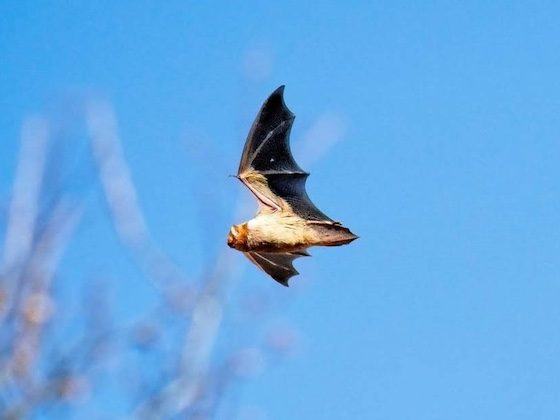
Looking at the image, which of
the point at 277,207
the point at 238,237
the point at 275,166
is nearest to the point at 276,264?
the point at 275,166

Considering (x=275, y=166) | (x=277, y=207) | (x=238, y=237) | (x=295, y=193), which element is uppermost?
→ (x=275, y=166)

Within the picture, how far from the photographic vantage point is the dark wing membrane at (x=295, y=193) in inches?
190

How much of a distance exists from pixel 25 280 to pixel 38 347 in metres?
0.55

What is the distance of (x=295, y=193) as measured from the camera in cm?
525

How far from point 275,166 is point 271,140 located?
0.22 m

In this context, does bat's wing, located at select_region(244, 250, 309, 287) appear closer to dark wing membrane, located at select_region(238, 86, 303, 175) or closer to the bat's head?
dark wing membrane, located at select_region(238, 86, 303, 175)

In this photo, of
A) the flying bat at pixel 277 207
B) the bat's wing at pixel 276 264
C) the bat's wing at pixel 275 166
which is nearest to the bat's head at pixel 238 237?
the flying bat at pixel 277 207

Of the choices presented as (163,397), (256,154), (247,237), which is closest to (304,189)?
(256,154)

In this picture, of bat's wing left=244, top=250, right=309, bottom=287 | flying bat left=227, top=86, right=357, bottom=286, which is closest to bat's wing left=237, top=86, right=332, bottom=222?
flying bat left=227, top=86, right=357, bottom=286

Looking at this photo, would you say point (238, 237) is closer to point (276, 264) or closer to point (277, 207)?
point (277, 207)

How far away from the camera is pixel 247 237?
4586 millimetres

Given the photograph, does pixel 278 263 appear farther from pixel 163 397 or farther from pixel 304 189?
pixel 163 397

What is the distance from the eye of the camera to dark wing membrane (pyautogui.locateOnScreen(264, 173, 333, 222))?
4.83 metres

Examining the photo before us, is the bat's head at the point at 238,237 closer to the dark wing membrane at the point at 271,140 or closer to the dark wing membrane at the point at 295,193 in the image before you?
the dark wing membrane at the point at 295,193
